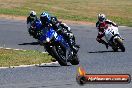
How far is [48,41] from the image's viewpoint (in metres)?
19.4

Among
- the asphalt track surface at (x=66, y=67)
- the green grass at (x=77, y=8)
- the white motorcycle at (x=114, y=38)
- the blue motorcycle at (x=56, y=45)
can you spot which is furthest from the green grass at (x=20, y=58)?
the green grass at (x=77, y=8)

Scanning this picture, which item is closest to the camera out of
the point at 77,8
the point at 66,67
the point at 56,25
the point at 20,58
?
the point at 66,67

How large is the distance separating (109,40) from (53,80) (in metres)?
10.9

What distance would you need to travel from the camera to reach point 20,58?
21281mm

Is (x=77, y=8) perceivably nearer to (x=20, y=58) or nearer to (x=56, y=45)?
(x=20, y=58)

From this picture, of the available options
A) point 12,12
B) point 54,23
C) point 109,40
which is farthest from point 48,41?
point 12,12

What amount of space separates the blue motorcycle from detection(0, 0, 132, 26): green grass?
75.9 ft

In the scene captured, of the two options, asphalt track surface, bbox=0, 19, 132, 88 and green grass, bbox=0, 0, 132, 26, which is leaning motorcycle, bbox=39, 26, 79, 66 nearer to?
asphalt track surface, bbox=0, 19, 132, 88

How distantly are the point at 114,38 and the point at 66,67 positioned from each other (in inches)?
287

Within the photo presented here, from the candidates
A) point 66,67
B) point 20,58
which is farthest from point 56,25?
point 20,58

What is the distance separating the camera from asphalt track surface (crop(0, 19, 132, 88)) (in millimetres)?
15289

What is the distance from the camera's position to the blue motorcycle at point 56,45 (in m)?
19.6

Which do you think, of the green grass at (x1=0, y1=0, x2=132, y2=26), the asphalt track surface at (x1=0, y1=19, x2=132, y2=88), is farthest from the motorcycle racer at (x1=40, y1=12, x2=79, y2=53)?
the green grass at (x1=0, y1=0, x2=132, y2=26)

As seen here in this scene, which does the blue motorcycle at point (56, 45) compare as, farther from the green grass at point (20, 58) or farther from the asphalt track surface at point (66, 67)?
the green grass at point (20, 58)
